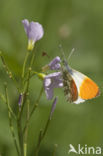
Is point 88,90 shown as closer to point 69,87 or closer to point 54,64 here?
point 69,87

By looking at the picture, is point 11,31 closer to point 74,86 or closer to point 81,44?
point 81,44

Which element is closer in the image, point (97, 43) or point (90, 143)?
point (90, 143)

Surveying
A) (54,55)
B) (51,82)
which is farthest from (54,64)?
(54,55)

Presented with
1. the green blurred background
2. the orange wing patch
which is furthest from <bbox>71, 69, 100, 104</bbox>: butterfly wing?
the green blurred background

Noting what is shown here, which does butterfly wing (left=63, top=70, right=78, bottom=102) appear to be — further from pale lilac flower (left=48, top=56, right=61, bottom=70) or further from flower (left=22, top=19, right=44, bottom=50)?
flower (left=22, top=19, right=44, bottom=50)

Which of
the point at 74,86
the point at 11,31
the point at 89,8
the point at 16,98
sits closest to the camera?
the point at 74,86

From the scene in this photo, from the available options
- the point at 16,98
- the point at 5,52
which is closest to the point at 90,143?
the point at 16,98

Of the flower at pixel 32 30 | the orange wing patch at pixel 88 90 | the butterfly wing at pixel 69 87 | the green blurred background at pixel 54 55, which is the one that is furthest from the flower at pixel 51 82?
the green blurred background at pixel 54 55
